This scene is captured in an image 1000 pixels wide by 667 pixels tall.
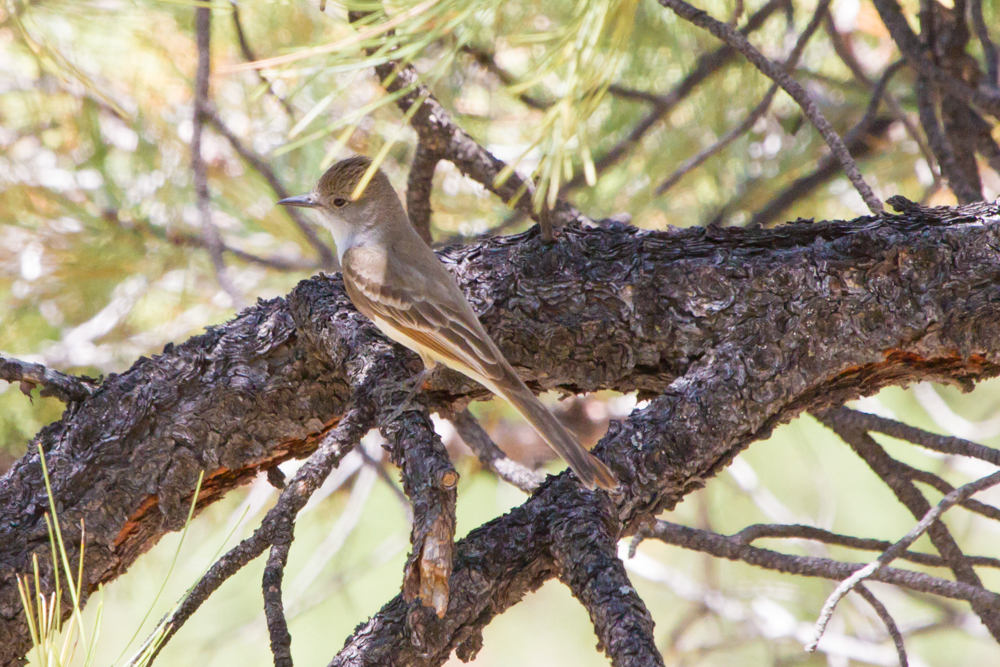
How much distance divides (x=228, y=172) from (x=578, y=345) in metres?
2.17

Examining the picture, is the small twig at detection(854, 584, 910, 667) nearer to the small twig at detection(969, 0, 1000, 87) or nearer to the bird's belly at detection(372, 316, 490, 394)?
the bird's belly at detection(372, 316, 490, 394)

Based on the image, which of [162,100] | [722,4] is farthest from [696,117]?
[162,100]

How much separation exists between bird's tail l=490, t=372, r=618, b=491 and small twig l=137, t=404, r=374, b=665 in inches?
15.7

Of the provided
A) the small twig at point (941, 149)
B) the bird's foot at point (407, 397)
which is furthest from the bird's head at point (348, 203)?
the small twig at point (941, 149)

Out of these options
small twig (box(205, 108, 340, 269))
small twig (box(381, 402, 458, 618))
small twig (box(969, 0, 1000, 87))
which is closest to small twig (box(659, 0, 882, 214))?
small twig (box(969, 0, 1000, 87))

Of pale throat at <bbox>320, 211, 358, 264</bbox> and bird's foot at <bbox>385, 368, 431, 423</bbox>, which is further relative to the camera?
pale throat at <bbox>320, 211, 358, 264</bbox>

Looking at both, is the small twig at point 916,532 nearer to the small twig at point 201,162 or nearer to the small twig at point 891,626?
the small twig at point 891,626

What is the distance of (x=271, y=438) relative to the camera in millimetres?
1819

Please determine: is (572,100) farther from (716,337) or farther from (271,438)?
(271,438)

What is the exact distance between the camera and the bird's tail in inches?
55.4

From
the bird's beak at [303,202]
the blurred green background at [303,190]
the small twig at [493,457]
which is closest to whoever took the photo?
the small twig at [493,457]

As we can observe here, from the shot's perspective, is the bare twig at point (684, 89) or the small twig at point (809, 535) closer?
the small twig at point (809, 535)

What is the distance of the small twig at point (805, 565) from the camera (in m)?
1.50

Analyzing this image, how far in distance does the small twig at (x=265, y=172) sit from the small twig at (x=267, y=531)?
4.27 ft
